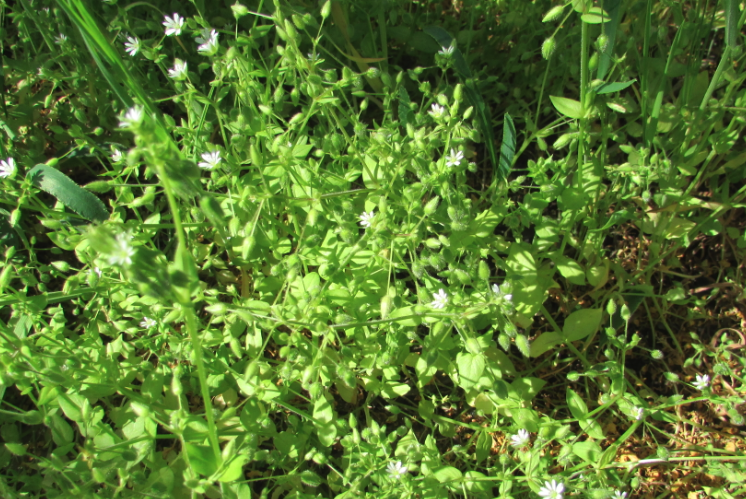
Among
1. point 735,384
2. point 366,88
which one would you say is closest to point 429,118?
point 366,88

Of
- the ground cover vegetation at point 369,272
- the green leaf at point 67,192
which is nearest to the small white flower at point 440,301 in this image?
the ground cover vegetation at point 369,272

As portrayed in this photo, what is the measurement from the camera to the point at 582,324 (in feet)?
7.22

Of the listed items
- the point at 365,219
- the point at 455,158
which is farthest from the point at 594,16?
the point at 365,219

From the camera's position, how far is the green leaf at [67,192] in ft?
6.80

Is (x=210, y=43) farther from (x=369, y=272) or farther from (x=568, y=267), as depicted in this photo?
(x=568, y=267)

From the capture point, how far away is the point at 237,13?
204cm

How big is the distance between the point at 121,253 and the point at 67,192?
1.05m

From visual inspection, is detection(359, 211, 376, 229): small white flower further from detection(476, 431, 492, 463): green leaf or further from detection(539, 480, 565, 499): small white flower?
detection(539, 480, 565, 499): small white flower

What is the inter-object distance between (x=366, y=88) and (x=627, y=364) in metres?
1.99

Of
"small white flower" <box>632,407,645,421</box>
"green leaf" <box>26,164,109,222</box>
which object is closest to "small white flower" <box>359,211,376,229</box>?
"green leaf" <box>26,164,109,222</box>

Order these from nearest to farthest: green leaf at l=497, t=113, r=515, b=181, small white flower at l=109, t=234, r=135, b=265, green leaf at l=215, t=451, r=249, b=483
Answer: small white flower at l=109, t=234, r=135, b=265 → green leaf at l=215, t=451, r=249, b=483 → green leaf at l=497, t=113, r=515, b=181

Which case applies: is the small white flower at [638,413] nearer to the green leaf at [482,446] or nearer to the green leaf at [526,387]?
the green leaf at [526,387]

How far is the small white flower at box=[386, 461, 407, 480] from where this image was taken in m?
1.78

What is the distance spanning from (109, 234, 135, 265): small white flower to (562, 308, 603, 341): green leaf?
1687 millimetres
